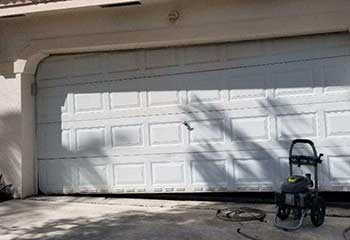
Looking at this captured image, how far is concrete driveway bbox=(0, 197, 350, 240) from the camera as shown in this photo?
522 centimetres

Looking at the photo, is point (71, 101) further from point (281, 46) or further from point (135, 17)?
point (281, 46)

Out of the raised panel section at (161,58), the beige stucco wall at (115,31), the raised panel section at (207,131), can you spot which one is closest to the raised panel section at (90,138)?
the beige stucco wall at (115,31)

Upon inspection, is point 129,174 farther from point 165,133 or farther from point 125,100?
point 125,100

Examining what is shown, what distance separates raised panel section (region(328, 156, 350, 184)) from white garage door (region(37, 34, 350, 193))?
0.01 meters

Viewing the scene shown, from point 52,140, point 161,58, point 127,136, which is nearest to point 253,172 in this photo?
point 127,136

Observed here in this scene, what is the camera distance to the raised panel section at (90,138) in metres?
7.41

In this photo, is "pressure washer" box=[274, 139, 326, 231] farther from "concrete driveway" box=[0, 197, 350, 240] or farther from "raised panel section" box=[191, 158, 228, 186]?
"raised panel section" box=[191, 158, 228, 186]

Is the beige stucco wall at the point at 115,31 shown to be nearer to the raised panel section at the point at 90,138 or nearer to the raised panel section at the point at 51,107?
the raised panel section at the point at 51,107

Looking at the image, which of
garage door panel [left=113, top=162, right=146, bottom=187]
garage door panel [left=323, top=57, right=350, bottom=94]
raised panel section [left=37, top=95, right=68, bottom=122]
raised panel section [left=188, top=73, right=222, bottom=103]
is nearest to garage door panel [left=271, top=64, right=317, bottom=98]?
garage door panel [left=323, top=57, right=350, bottom=94]

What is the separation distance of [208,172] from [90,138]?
1.99 metres

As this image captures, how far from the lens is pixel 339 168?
20.9 ft

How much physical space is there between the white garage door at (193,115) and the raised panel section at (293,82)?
1 centimetres

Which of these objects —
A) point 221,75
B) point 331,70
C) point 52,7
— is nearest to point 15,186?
point 52,7

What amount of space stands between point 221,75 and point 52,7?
8.81 ft
